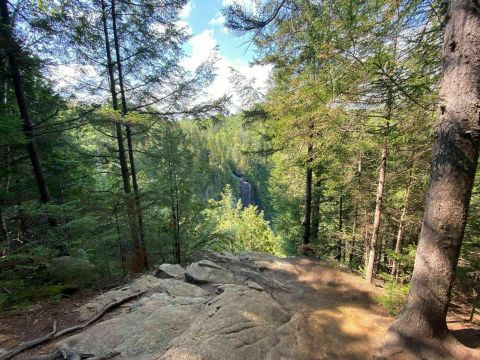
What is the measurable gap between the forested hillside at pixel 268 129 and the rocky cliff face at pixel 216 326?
3.32 feet

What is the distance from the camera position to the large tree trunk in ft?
9.34

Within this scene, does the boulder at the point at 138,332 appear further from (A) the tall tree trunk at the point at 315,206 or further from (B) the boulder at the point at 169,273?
(A) the tall tree trunk at the point at 315,206

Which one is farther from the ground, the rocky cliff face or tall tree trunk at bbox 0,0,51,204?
tall tree trunk at bbox 0,0,51,204

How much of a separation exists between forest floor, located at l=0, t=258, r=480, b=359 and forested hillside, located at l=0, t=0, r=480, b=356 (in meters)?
0.39

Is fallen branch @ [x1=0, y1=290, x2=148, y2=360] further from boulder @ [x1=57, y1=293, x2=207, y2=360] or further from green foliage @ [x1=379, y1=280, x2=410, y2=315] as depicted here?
green foliage @ [x1=379, y1=280, x2=410, y2=315]

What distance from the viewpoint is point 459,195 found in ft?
9.75

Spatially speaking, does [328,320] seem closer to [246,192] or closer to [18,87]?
[18,87]

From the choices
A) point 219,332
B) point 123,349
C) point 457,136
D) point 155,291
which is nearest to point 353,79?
point 457,136

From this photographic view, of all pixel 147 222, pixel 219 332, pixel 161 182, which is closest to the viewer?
pixel 219 332

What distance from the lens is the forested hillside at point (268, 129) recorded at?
10.4ft

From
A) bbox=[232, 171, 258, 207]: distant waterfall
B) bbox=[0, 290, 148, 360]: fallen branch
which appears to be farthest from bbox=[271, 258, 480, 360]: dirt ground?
bbox=[232, 171, 258, 207]: distant waterfall

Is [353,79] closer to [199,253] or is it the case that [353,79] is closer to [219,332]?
[219,332]

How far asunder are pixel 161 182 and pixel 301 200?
837 cm

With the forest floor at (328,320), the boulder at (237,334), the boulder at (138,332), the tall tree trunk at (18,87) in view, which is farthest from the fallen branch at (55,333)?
the tall tree trunk at (18,87)
